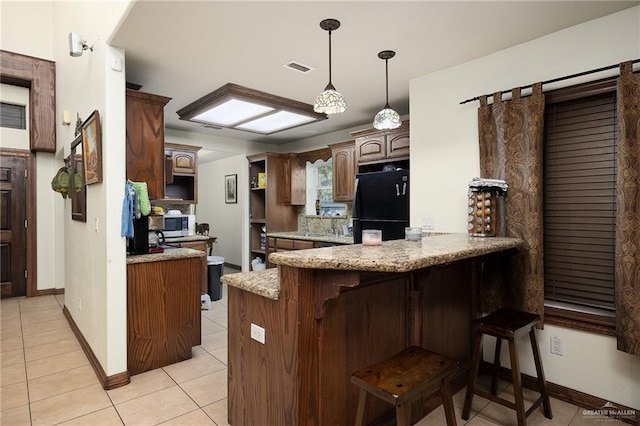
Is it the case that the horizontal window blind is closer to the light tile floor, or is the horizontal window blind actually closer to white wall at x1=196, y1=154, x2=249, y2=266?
the light tile floor

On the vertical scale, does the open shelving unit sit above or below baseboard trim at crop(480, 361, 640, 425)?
above

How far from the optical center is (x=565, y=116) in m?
2.43

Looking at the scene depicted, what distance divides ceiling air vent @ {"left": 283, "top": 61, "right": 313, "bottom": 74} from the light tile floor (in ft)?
8.51

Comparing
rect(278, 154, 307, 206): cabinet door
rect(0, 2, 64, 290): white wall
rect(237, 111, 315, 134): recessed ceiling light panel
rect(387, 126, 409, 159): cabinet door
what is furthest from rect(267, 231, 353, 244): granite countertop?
rect(0, 2, 64, 290): white wall

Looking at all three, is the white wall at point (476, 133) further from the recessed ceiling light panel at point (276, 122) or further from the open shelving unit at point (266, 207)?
the open shelving unit at point (266, 207)

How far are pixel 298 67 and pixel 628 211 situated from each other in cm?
253

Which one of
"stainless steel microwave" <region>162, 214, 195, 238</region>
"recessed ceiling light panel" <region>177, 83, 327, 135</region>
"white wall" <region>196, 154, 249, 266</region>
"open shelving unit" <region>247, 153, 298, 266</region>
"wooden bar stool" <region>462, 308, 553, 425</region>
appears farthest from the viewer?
"white wall" <region>196, 154, 249, 266</region>

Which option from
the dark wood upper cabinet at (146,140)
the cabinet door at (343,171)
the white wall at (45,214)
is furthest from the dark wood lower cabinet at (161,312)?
the white wall at (45,214)

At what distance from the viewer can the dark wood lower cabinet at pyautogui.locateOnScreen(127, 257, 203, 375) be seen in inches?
106

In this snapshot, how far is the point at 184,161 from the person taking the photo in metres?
5.29

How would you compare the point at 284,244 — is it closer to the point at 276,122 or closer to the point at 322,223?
the point at 322,223

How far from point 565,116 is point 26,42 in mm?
6312

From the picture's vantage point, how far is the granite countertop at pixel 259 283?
1692mm

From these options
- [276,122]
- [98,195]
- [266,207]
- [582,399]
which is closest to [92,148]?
[98,195]
